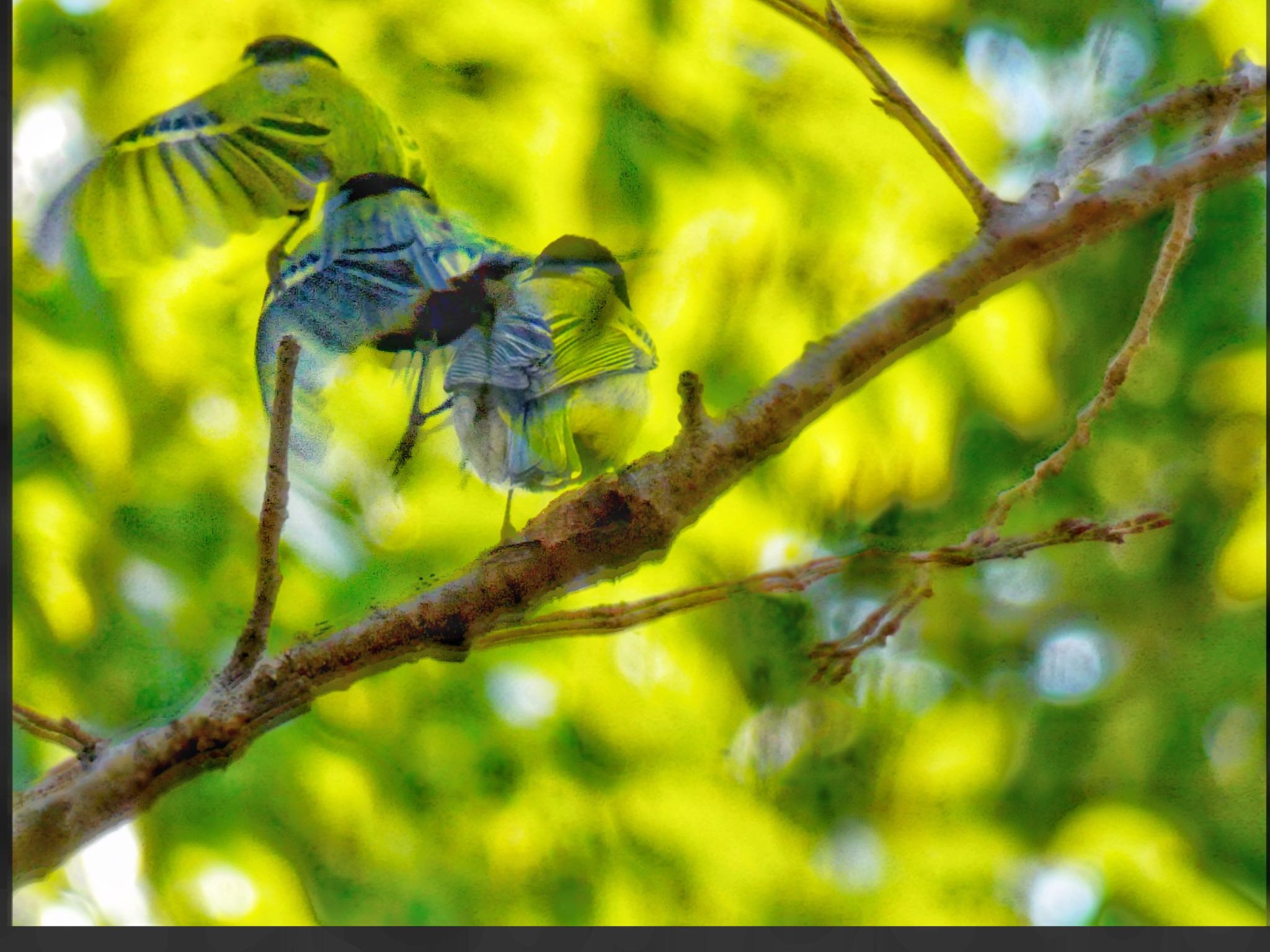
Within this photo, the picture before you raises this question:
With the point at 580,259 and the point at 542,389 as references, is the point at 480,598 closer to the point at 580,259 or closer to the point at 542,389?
the point at 542,389

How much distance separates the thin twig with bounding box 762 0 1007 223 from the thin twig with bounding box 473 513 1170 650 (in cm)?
22

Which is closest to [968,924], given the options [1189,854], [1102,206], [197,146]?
[1189,854]

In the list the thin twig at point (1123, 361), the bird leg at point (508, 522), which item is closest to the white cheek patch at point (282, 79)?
the bird leg at point (508, 522)

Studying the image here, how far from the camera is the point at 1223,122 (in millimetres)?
754

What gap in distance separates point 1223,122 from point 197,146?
741 millimetres

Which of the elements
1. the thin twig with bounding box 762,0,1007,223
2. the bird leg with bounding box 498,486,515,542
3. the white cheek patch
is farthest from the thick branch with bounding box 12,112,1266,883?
the white cheek patch

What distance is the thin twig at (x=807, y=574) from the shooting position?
0.69 meters

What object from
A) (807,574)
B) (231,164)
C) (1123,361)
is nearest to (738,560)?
(807,574)

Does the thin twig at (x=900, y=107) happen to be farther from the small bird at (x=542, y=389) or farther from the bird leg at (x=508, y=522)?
the bird leg at (x=508, y=522)

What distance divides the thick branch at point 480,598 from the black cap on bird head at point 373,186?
26 cm

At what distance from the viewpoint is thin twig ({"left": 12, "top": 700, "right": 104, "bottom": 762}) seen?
64 centimetres

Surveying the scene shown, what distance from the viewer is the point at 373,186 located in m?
0.73

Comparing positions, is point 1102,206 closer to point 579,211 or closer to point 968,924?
point 579,211

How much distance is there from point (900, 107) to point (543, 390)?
331 millimetres
